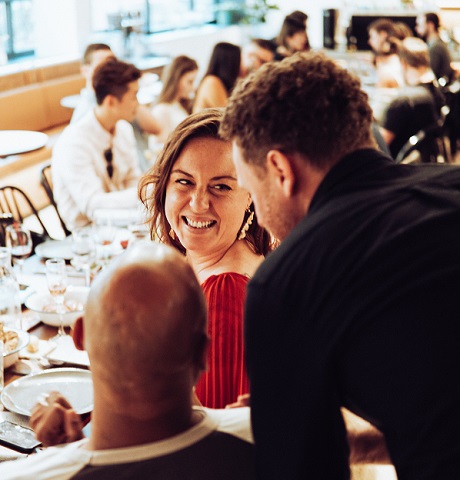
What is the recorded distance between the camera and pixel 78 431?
128 centimetres

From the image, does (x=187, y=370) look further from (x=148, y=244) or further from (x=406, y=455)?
(x=406, y=455)

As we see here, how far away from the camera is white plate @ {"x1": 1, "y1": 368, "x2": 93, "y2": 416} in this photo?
1827mm

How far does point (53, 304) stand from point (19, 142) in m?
2.10

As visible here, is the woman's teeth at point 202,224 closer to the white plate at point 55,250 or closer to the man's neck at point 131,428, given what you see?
the man's neck at point 131,428

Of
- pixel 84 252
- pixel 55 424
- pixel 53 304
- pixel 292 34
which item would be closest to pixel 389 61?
pixel 292 34

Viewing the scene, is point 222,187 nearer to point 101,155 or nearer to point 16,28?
point 101,155

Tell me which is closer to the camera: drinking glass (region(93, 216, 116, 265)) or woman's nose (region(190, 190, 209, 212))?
woman's nose (region(190, 190, 209, 212))

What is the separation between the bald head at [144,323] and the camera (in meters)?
1.02

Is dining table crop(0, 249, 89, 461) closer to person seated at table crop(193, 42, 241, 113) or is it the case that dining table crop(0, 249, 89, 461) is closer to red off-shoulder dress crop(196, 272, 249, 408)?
red off-shoulder dress crop(196, 272, 249, 408)

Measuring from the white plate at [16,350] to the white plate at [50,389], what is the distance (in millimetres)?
157

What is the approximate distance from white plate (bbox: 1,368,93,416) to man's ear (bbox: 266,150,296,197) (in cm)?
89

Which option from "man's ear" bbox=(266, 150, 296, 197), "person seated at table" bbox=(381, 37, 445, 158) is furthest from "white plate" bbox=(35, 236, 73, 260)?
"person seated at table" bbox=(381, 37, 445, 158)

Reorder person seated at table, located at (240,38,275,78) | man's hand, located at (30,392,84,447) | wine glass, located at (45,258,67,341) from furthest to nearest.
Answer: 1. person seated at table, located at (240,38,275,78)
2. wine glass, located at (45,258,67,341)
3. man's hand, located at (30,392,84,447)

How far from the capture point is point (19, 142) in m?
4.32
